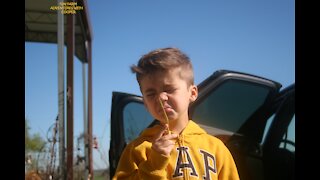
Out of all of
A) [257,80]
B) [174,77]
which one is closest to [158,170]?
[174,77]

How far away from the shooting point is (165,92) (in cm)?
147

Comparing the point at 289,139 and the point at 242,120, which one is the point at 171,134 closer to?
the point at 242,120

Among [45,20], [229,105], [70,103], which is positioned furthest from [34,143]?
[229,105]

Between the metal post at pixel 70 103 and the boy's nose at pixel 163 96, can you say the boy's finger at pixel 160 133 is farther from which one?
the metal post at pixel 70 103

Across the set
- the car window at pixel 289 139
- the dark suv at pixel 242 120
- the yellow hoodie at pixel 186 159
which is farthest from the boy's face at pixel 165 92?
the car window at pixel 289 139

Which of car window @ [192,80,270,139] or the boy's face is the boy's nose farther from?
car window @ [192,80,270,139]

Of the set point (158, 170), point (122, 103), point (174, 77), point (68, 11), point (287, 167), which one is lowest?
point (287, 167)

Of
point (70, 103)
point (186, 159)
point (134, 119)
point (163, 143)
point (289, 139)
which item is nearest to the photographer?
point (163, 143)

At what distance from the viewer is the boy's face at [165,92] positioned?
1472mm

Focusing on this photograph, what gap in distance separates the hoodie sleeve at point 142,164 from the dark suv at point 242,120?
2.07ft

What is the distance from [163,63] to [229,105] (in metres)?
0.94
